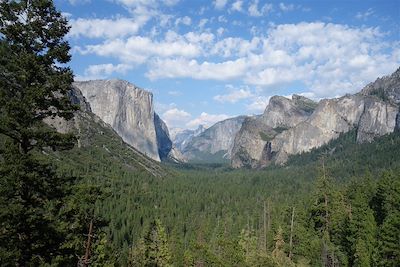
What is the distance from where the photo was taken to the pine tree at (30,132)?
1741 cm

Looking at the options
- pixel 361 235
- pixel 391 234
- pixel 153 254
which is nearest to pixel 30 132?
pixel 391 234

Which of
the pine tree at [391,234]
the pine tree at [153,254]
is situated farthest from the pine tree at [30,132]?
the pine tree at [153,254]

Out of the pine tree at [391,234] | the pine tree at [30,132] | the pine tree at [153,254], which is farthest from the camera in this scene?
the pine tree at [153,254]

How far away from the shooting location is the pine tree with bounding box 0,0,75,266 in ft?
57.1

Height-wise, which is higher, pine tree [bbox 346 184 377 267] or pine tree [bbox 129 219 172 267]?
pine tree [bbox 346 184 377 267]

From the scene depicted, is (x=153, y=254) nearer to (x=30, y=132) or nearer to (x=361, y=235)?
(x=361, y=235)

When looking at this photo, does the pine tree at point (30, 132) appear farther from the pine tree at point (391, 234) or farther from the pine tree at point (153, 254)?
the pine tree at point (153, 254)

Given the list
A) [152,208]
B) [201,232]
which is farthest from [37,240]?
[152,208]

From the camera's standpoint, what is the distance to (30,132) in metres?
18.3

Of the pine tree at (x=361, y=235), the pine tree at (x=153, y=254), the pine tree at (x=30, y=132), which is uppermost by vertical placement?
the pine tree at (x=30, y=132)

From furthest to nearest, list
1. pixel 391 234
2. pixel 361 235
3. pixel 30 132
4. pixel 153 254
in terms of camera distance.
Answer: pixel 153 254 → pixel 361 235 → pixel 391 234 → pixel 30 132

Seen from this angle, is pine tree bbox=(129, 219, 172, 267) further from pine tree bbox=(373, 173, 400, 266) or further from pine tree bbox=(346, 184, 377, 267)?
pine tree bbox=(373, 173, 400, 266)

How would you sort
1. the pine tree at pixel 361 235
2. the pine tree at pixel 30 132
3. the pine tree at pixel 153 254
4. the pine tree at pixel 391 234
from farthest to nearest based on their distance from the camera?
the pine tree at pixel 153 254, the pine tree at pixel 361 235, the pine tree at pixel 391 234, the pine tree at pixel 30 132

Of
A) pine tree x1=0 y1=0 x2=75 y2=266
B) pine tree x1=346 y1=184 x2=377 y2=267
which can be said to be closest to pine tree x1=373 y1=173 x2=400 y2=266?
pine tree x1=346 y1=184 x2=377 y2=267
